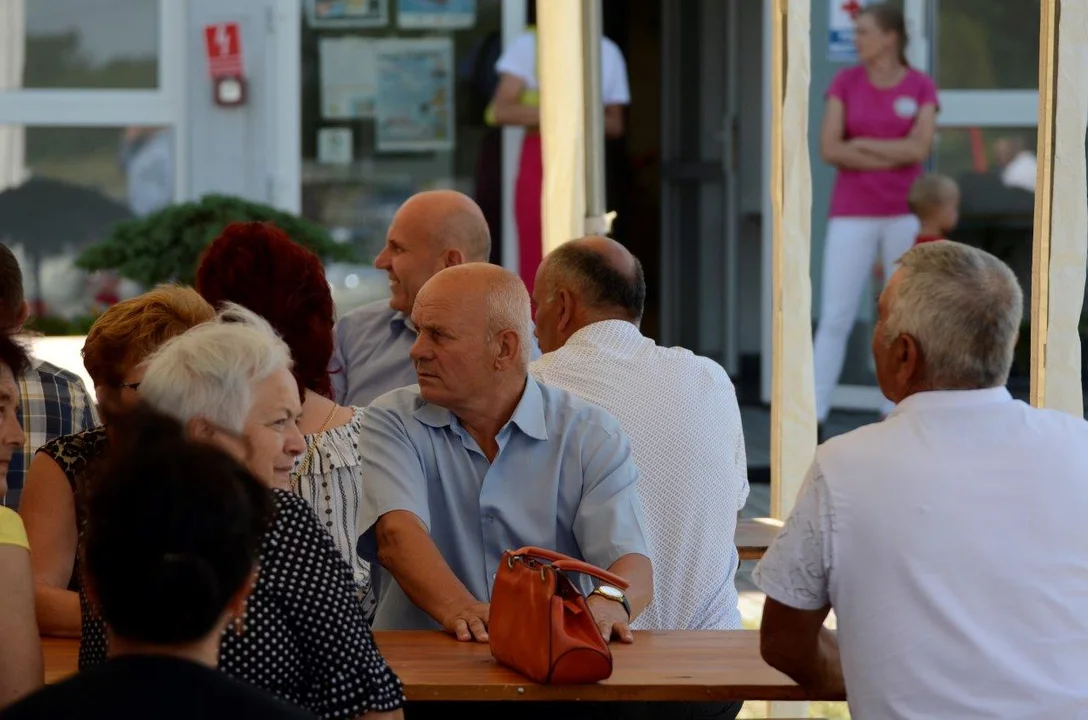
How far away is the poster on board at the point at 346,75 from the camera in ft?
28.8

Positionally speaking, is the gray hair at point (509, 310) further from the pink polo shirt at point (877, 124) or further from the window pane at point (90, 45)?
the window pane at point (90, 45)

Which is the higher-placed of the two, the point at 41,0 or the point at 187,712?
the point at 41,0

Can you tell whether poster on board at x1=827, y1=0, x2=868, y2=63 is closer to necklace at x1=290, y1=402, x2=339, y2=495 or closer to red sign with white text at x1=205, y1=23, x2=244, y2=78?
red sign with white text at x1=205, y1=23, x2=244, y2=78

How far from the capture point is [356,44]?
8773 mm

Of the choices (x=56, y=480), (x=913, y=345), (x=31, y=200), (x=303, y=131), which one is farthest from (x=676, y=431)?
(x=31, y=200)

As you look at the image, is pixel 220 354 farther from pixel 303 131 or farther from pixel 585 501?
pixel 303 131

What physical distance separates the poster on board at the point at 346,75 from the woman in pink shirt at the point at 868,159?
99.8 inches

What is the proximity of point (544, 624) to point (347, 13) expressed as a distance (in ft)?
21.7

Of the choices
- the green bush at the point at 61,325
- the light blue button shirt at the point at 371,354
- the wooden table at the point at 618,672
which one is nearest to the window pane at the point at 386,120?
the green bush at the point at 61,325

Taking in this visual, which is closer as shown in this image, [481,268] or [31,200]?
[481,268]

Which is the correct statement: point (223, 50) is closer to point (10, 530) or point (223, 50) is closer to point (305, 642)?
point (10, 530)

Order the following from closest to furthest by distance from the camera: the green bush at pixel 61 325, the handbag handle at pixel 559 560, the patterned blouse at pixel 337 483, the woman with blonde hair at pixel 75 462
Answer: the handbag handle at pixel 559 560, the woman with blonde hair at pixel 75 462, the patterned blouse at pixel 337 483, the green bush at pixel 61 325

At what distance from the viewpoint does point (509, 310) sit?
342 centimetres

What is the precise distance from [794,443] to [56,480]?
248cm
